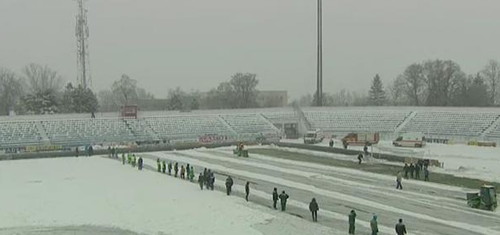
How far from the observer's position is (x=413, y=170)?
34.0 m

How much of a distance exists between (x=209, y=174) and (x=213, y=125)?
38087mm

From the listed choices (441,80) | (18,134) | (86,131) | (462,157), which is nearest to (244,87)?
(441,80)

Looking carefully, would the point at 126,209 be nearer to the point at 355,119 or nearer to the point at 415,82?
the point at 355,119

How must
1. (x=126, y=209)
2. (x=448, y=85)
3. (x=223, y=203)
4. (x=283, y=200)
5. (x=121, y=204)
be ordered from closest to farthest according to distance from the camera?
(x=283, y=200) → (x=126, y=209) → (x=223, y=203) → (x=121, y=204) → (x=448, y=85)

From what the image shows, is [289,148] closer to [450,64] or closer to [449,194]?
[449,194]

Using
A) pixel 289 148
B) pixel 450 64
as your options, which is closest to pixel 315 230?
pixel 289 148

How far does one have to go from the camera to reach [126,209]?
25.2 metres

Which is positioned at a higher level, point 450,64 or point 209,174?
point 450,64

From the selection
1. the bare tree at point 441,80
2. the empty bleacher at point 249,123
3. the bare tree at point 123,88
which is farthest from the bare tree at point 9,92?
the bare tree at point 441,80

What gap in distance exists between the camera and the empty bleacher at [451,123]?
61.0 m

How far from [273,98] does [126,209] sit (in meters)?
153

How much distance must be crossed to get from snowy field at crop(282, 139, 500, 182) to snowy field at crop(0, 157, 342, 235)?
53.7 ft

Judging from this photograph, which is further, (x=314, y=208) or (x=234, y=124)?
(x=234, y=124)

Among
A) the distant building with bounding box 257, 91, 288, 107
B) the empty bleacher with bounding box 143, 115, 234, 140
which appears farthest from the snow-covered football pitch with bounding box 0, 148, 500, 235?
the distant building with bounding box 257, 91, 288, 107
